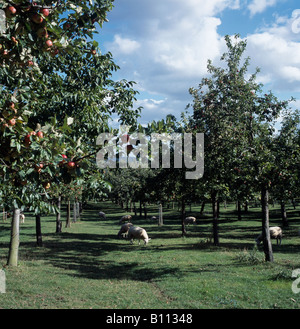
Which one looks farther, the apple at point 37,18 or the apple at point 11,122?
the apple at point 11,122

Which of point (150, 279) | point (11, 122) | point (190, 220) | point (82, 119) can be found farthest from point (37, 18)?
point (190, 220)

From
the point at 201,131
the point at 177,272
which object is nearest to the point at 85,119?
the point at 177,272

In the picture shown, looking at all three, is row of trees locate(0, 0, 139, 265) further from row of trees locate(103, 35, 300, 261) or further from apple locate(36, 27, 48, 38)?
row of trees locate(103, 35, 300, 261)

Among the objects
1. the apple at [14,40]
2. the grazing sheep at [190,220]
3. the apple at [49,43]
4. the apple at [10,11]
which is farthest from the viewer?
the grazing sheep at [190,220]

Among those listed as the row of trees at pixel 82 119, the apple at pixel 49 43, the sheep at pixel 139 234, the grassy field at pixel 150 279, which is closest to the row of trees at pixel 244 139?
the row of trees at pixel 82 119

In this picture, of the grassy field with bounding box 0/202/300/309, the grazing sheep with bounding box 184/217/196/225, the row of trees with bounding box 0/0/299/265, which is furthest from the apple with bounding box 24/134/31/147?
the grazing sheep with bounding box 184/217/196/225

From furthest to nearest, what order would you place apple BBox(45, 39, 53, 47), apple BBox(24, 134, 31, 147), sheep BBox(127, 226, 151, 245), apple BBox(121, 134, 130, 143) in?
sheep BBox(127, 226, 151, 245)
apple BBox(121, 134, 130, 143)
apple BBox(45, 39, 53, 47)
apple BBox(24, 134, 31, 147)

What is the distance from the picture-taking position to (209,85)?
59.4 ft

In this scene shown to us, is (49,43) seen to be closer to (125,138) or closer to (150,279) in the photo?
(125,138)

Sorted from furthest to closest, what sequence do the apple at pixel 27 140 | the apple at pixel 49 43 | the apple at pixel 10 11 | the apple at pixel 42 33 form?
the apple at pixel 49 43 → the apple at pixel 27 140 → the apple at pixel 42 33 → the apple at pixel 10 11

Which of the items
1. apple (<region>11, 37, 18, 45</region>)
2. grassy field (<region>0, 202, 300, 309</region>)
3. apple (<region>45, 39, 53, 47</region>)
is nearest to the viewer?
apple (<region>45, 39, 53, 47</region>)

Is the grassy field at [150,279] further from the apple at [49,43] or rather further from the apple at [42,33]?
the apple at [42,33]
